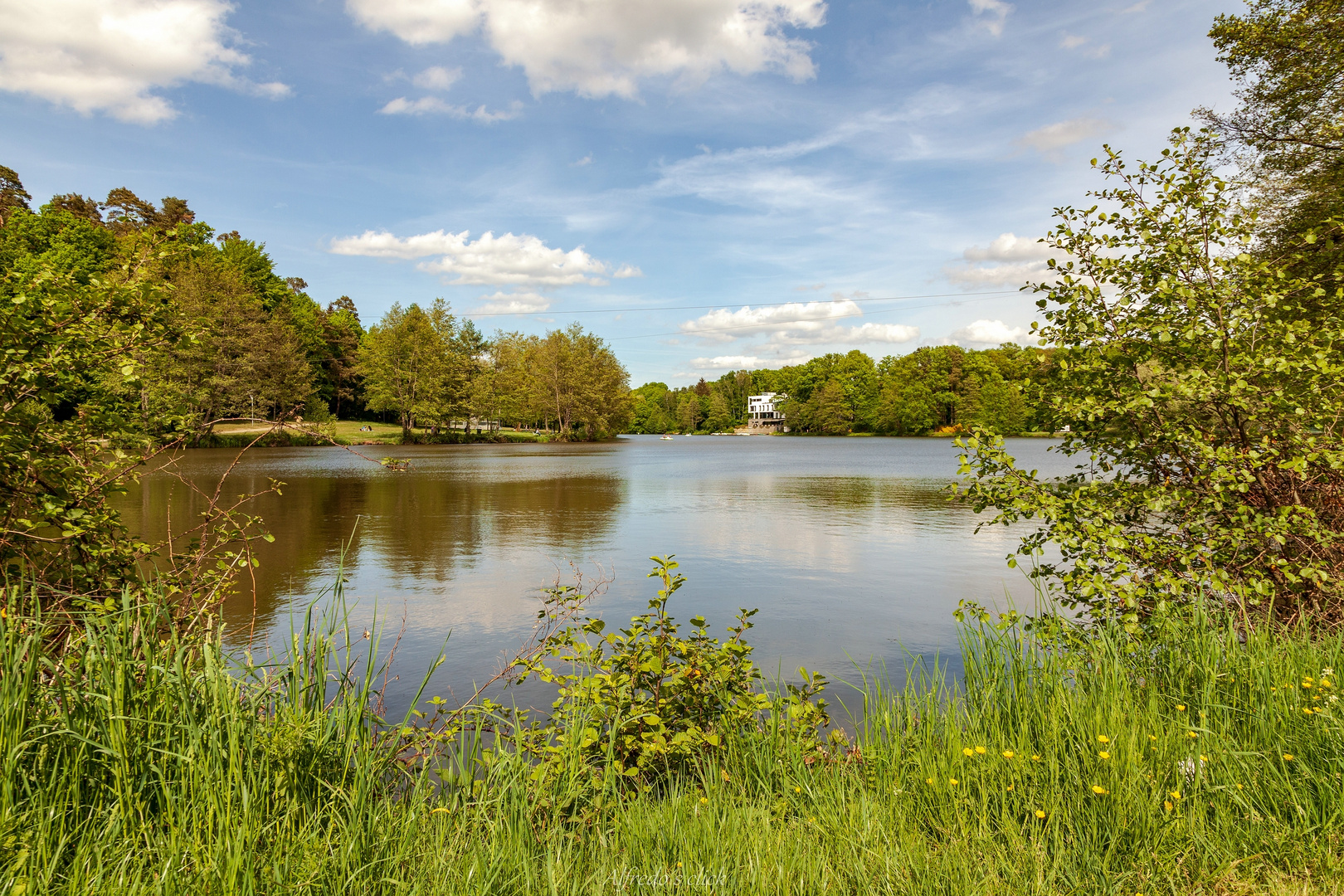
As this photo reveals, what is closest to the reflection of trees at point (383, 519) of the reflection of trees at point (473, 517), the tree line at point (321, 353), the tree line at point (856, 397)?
the reflection of trees at point (473, 517)

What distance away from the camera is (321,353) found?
252ft

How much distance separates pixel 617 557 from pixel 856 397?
427 ft

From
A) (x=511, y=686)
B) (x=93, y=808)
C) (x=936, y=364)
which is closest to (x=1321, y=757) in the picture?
(x=93, y=808)

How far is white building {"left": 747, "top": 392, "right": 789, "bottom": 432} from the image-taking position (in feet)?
546

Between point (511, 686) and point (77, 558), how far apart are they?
351 centimetres

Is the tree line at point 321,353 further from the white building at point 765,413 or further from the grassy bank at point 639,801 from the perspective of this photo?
the white building at point 765,413

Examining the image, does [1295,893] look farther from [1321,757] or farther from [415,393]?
[415,393]

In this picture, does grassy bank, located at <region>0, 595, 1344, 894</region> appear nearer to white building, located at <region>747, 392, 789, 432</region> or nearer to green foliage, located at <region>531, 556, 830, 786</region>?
green foliage, located at <region>531, 556, 830, 786</region>

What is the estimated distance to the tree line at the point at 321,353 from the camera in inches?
2108

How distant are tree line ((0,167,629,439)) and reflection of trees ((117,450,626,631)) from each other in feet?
39.6

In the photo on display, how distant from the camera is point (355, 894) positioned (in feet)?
7.79

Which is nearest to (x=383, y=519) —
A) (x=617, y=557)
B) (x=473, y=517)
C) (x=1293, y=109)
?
(x=473, y=517)

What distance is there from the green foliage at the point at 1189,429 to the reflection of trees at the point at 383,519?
6.30 m

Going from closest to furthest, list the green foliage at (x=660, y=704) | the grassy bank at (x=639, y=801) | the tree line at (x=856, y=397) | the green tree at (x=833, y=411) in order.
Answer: the grassy bank at (x=639, y=801) < the green foliage at (x=660, y=704) < the tree line at (x=856, y=397) < the green tree at (x=833, y=411)
